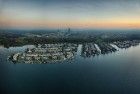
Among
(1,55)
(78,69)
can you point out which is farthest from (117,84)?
(1,55)

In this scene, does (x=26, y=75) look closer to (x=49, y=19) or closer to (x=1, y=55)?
(x=1, y=55)

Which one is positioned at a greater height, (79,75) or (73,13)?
(73,13)

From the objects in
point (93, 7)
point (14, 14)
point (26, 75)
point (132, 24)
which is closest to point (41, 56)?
point (26, 75)

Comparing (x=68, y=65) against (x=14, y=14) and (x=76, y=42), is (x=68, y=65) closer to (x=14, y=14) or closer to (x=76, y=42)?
(x=76, y=42)

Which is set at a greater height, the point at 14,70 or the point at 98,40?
the point at 98,40

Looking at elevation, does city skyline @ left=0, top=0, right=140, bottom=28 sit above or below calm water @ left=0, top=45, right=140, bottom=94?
above

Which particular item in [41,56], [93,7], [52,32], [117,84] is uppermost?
[93,7]

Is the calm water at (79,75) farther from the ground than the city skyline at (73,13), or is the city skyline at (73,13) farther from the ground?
the city skyline at (73,13)
